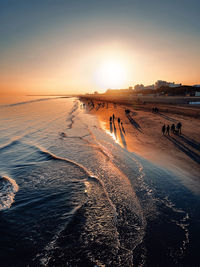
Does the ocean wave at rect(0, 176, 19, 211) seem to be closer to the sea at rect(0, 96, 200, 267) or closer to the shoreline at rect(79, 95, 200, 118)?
the sea at rect(0, 96, 200, 267)

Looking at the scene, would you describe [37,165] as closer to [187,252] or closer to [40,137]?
[40,137]

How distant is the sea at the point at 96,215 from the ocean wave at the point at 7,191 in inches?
1.7

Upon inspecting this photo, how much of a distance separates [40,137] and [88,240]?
15.4 metres

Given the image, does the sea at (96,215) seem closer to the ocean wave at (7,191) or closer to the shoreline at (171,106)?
the ocean wave at (7,191)

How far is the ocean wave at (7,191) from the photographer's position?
6436mm

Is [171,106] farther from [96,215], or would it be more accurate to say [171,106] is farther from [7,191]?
[7,191]

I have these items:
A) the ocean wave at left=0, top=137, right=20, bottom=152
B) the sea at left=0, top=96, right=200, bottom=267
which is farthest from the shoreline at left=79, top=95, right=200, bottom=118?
the ocean wave at left=0, top=137, right=20, bottom=152

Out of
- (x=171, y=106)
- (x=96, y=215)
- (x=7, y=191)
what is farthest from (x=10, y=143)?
(x=171, y=106)

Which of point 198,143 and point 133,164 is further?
point 198,143

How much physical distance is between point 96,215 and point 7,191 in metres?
5.32

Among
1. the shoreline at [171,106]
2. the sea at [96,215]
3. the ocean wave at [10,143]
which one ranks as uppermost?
the shoreline at [171,106]

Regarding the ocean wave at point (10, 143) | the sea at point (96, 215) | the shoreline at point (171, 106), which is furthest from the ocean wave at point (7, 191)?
the shoreline at point (171, 106)

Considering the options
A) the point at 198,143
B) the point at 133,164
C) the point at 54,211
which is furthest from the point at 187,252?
the point at 198,143

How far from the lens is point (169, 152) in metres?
11.9
